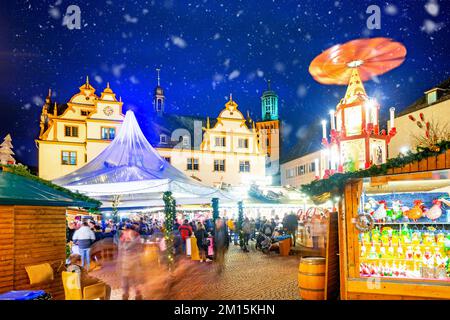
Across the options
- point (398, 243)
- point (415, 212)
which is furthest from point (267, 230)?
point (415, 212)

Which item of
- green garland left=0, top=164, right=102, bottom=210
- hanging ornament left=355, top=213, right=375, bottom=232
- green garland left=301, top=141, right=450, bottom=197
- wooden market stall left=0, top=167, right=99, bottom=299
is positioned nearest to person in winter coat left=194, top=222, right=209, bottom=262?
green garland left=0, top=164, right=102, bottom=210

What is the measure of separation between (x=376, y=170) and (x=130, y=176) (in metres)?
8.34

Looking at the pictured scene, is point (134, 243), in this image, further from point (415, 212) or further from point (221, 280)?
point (415, 212)

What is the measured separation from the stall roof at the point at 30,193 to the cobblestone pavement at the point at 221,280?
2279 millimetres

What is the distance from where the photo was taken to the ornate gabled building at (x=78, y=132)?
3019cm

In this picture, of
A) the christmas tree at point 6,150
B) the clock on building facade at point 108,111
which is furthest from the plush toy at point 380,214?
the clock on building facade at point 108,111

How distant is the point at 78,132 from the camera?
1229 inches

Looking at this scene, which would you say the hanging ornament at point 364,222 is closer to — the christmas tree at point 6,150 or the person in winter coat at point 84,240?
the person in winter coat at point 84,240

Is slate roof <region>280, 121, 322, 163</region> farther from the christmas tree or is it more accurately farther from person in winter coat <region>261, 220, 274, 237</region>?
the christmas tree

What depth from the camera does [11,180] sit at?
26.7 ft
